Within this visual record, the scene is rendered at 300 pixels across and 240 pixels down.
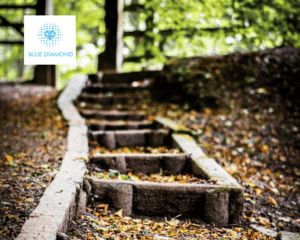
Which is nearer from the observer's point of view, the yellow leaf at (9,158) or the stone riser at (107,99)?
the yellow leaf at (9,158)

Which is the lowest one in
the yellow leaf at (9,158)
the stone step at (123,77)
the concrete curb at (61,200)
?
the concrete curb at (61,200)

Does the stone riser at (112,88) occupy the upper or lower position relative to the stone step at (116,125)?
upper

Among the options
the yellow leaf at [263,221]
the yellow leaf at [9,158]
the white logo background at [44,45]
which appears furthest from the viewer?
the white logo background at [44,45]

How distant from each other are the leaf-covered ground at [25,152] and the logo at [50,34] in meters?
1.19

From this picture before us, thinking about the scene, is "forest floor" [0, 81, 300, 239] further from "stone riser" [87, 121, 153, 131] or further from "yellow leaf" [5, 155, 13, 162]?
"stone riser" [87, 121, 153, 131]

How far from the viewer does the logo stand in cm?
365

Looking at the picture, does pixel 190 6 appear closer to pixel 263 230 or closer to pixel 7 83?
pixel 263 230

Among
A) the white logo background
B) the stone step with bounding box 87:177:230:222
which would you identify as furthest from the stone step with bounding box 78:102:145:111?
the stone step with bounding box 87:177:230:222

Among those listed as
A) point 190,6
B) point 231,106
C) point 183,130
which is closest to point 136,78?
point 190,6

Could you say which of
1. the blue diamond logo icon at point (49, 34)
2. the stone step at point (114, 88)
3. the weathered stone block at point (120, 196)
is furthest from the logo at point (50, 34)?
the stone step at point (114, 88)

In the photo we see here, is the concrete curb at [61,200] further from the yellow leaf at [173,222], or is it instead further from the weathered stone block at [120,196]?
the yellow leaf at [173,222]

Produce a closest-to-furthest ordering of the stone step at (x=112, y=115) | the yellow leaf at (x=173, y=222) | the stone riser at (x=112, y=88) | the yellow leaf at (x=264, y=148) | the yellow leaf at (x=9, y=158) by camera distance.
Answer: the yellow leaf at (x=173, y=222) → the yellow leaf at (x=9, y=158) → the yellow leaf at (x=264, y=148) → the stone step at (x=112, y=115) → the stone riser at (x=112, y=88)

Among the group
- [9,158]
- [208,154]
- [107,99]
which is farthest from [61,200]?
A: [107,99]

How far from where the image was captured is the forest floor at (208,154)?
2092mm
